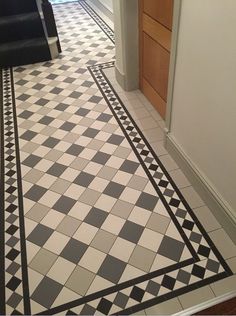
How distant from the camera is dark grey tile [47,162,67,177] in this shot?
233 cm

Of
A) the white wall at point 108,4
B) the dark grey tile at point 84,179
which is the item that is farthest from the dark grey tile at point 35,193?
the white wall at point 108,4

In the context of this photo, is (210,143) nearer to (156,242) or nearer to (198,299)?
(156,242)

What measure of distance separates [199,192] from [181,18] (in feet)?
3.91

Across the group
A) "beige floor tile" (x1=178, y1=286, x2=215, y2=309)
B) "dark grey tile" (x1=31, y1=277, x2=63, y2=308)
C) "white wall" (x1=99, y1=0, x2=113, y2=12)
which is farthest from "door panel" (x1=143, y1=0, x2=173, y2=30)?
"white wall" (x1=99, y1=0, x2=113, y2=12)

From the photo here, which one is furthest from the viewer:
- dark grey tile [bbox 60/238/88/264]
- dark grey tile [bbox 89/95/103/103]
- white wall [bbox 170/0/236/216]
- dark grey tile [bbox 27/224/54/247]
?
dark grey tile [bbox 89/95/103/103]

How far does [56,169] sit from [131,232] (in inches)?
34.8

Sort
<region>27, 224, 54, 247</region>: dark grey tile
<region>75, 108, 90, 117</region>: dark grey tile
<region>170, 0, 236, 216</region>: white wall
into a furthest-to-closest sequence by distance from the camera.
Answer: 1. <region>75, 108, 90, 117</region>: dark grey tile
2. <region>27, 224, 54, 247</region>: dark grey tile
3. <region>170, 0, 236, 216</region>: white wall

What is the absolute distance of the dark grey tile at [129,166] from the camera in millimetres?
2305

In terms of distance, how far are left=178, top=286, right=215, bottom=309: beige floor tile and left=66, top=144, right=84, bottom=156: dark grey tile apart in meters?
1.45

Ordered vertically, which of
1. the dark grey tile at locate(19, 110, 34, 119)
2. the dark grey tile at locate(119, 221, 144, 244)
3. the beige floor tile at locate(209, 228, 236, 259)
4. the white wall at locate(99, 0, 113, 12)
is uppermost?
the white wall at locate(99, 0, 113, 12)

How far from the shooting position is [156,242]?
182 cm

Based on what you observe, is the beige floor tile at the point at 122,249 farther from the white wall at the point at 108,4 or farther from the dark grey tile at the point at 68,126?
the white wall at the point at 108,4

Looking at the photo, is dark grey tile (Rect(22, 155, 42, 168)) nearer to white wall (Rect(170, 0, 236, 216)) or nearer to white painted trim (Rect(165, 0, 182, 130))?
white painted trim (Rect(165, 0, 182, 130))

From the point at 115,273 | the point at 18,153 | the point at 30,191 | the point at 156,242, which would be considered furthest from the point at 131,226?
the point at 18,153
